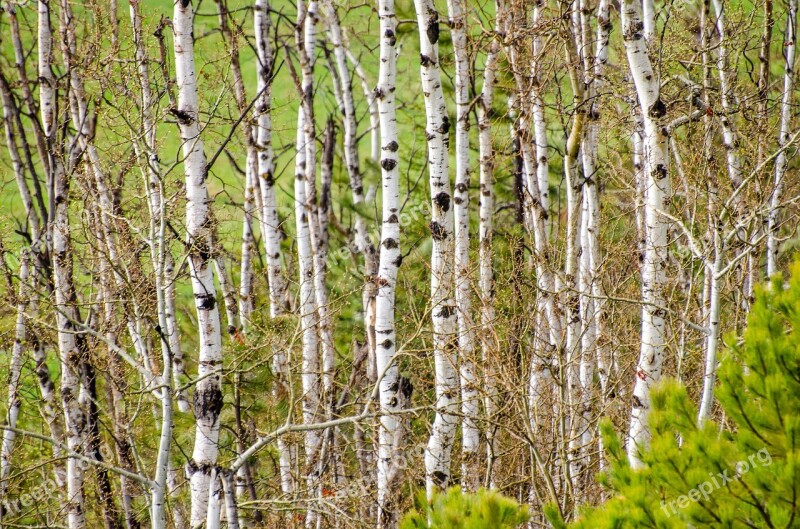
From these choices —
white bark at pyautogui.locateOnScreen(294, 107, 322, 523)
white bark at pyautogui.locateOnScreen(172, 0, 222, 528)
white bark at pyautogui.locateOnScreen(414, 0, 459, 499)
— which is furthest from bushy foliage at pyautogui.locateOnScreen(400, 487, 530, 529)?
white bark at pyautogui.locateOnScreen(294, 107, 322, 523)

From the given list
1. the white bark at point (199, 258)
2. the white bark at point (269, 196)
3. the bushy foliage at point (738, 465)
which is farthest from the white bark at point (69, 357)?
the bushy foliage at point (738, 465)

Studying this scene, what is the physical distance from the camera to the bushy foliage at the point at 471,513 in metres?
3.58

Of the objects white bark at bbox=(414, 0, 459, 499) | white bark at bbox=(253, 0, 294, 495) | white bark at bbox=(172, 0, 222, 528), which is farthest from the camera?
white bark at bbox=(253, 0, 294, 495)

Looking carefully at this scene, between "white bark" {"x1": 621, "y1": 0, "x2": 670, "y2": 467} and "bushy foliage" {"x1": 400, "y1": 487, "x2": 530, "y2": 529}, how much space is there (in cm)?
221

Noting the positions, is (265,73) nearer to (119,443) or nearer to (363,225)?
(363,225)

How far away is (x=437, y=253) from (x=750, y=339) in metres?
4.03

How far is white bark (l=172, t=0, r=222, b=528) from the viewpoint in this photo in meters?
6.35

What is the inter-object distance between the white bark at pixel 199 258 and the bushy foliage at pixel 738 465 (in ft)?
12.3

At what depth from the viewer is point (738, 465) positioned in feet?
11.3

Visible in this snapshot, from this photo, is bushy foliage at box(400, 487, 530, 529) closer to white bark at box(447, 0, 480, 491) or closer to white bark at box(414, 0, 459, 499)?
white bark at box(447, 0, 480, 491)

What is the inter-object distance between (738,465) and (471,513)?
3.94 feet

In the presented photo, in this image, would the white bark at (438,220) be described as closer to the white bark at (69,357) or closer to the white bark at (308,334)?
the white bark at (308,334)

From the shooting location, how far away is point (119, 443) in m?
8.98

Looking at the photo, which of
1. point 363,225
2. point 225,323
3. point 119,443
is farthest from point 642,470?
point 225,323
